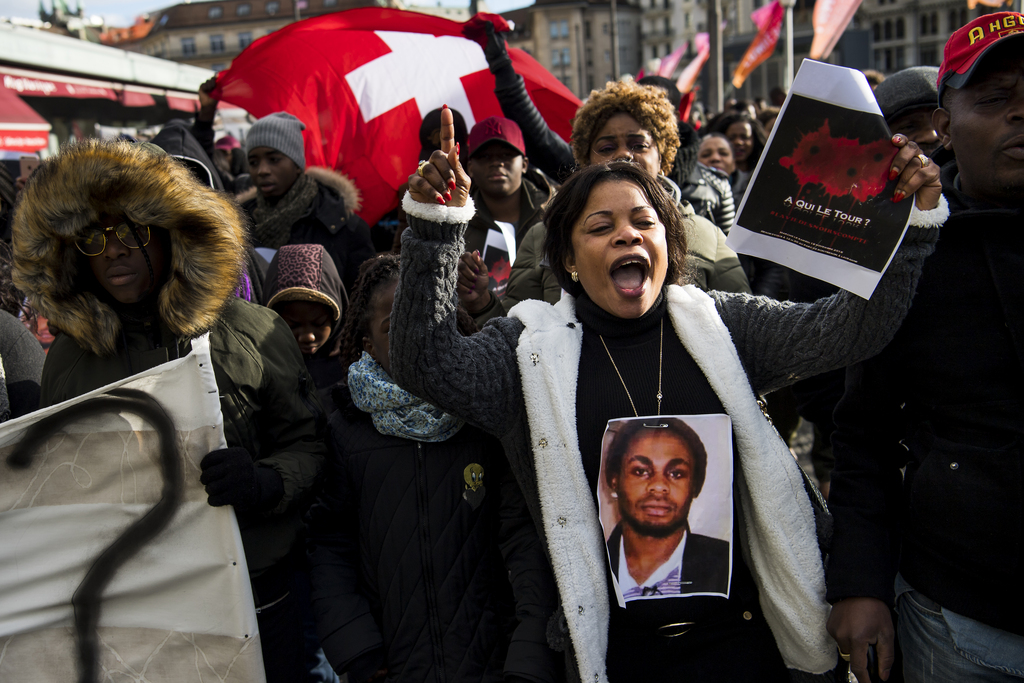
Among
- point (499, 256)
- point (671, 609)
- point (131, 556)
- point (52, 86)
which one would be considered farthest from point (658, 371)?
point (52, 86)

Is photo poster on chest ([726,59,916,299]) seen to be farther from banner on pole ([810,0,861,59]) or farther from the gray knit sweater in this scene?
banner on pole ([810,0,861,59])

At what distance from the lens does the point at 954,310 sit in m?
1.63

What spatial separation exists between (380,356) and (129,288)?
28.2 inches

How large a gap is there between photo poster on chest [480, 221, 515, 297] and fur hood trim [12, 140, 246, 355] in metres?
1.06

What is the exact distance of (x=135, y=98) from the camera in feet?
47.1

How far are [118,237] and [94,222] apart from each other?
0.07m

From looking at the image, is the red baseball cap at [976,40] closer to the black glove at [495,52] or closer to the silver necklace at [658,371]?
the silver necklace at [658,371]

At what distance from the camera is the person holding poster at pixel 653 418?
1595 millimetres

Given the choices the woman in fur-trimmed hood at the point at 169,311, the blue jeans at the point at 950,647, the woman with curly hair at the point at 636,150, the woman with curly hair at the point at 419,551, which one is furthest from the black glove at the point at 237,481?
the blue jeans at the point at 950,647

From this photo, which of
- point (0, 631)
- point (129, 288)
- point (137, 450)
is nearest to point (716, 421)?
point (137, 450)

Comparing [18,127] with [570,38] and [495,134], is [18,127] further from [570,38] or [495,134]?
[570,38]

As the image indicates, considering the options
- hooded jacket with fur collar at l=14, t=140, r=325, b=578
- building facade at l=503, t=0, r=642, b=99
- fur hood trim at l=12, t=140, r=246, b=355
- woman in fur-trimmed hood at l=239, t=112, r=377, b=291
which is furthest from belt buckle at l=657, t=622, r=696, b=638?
building facade at l=503, t=0, r=642, b=99

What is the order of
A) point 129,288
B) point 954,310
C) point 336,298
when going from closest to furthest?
point 954,310 < point 129,288 < point 336,298

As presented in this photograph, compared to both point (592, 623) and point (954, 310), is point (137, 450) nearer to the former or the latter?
point (592, 623)
